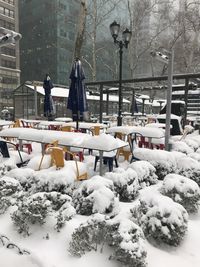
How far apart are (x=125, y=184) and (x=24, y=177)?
1.73 meters

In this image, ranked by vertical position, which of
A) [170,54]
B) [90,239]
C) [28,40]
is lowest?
[90,239]

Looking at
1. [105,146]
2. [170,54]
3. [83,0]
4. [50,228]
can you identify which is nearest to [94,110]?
[83,0]

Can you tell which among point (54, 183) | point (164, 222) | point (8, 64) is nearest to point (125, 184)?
point (54, 183)

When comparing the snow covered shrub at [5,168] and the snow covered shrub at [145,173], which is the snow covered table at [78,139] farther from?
the snow covered shrub at [5,168]

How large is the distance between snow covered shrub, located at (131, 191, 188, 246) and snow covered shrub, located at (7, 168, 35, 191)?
2006 millimetres

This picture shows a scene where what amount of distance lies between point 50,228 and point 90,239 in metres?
0.65

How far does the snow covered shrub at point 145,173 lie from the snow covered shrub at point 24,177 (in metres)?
1.88

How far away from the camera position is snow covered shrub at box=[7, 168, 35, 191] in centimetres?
458

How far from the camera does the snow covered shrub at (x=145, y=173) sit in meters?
5.04

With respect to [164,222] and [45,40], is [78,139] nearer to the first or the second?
[164,222]

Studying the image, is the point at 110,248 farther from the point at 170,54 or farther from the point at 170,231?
the point at 170,54

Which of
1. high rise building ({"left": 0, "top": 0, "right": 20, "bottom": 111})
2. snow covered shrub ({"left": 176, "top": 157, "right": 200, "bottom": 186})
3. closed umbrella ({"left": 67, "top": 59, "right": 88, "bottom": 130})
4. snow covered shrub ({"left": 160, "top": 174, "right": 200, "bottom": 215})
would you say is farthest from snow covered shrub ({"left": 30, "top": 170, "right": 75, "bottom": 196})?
high rise building ({"left": 0, "top": 0, "right": 20, "bottom": 111})

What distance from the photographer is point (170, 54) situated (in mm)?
7871

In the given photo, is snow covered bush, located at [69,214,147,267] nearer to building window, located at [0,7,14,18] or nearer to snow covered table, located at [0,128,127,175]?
snow covered table, located at [0,128,127,175]
